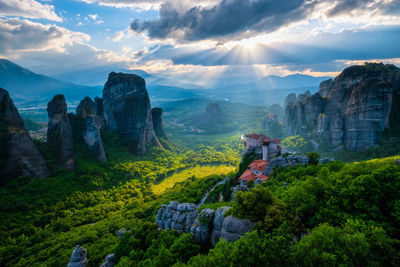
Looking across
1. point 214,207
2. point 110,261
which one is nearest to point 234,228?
point 214,207

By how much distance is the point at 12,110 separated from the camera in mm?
48281

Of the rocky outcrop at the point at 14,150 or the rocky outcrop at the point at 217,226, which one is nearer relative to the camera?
the rocky outcrop at the point at 217,226

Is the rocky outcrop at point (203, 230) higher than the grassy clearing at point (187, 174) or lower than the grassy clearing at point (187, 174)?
higher

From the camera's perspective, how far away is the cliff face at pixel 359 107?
57.8 m

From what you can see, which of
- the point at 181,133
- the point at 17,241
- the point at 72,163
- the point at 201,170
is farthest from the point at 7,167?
the point at 181,133

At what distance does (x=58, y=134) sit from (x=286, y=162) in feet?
213

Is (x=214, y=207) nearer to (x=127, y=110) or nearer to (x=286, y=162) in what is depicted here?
(x=286, y=162)

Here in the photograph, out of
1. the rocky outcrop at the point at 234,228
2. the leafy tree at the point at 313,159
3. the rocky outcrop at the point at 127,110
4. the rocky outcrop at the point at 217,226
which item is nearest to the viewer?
the rocky outcrop at the point at 234,228

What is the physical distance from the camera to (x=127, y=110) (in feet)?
283

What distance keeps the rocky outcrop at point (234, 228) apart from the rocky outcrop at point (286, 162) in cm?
2476

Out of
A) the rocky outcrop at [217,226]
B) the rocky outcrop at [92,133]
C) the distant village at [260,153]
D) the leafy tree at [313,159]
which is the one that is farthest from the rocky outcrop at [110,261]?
the rocky outcrop at [92,133]

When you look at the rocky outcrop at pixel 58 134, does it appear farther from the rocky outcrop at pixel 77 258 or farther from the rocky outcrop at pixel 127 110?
the rocky outcrop at pixel 77 258

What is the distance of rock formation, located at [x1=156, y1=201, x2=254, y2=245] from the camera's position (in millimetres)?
16175

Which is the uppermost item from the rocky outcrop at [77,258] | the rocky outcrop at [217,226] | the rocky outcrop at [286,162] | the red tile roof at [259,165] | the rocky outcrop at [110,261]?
the rocky outcrop at [217,226]
